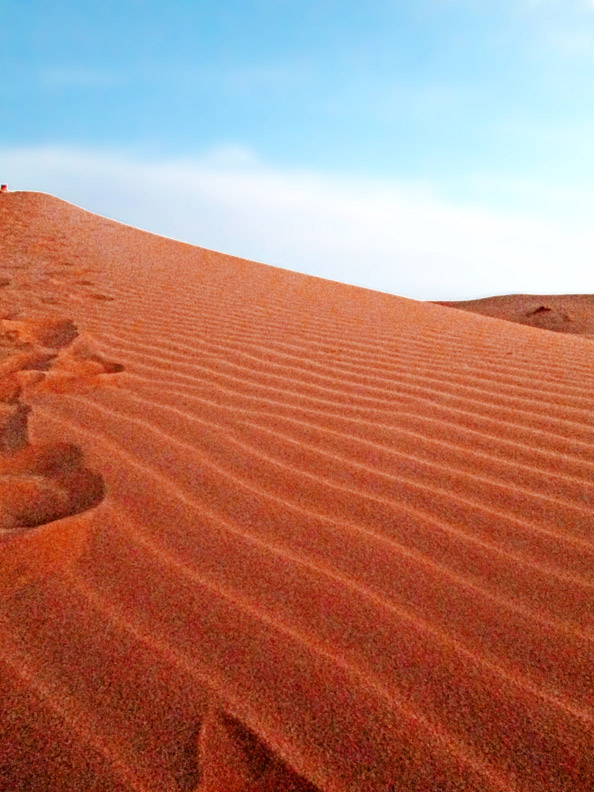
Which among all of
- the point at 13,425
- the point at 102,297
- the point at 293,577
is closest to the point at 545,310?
the point at 102,297

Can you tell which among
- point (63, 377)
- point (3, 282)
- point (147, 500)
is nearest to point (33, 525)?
point (147, 500)

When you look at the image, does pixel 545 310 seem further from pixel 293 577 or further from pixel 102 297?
pixel 293 577

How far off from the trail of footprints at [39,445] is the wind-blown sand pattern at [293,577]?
1 cm

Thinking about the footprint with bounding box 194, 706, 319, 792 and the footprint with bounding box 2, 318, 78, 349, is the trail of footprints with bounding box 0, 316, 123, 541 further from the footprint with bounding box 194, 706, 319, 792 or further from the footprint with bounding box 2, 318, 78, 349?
the footprint with bounding box 194, 706, 319, 792

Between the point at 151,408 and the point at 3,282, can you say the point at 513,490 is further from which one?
the point at 3,282

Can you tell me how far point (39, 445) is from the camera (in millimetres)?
2344

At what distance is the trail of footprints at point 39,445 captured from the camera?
6.27 feet

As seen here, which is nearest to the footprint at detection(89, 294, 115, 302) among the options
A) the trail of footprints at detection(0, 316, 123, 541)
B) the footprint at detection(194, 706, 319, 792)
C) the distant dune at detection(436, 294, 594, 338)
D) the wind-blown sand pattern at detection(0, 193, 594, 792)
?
the trail of footprints at detection(0, 316, 123, 541)

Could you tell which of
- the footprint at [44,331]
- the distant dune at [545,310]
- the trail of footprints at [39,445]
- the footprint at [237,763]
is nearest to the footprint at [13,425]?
the trail of footprints at [39,445]

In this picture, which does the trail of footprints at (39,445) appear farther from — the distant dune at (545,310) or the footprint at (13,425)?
the distant dune at (545,310)

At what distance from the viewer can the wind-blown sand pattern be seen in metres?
1.17

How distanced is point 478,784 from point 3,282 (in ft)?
18.8

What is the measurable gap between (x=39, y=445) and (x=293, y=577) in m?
1.21

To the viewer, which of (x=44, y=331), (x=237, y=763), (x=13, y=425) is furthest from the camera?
(x=44, y=331)
